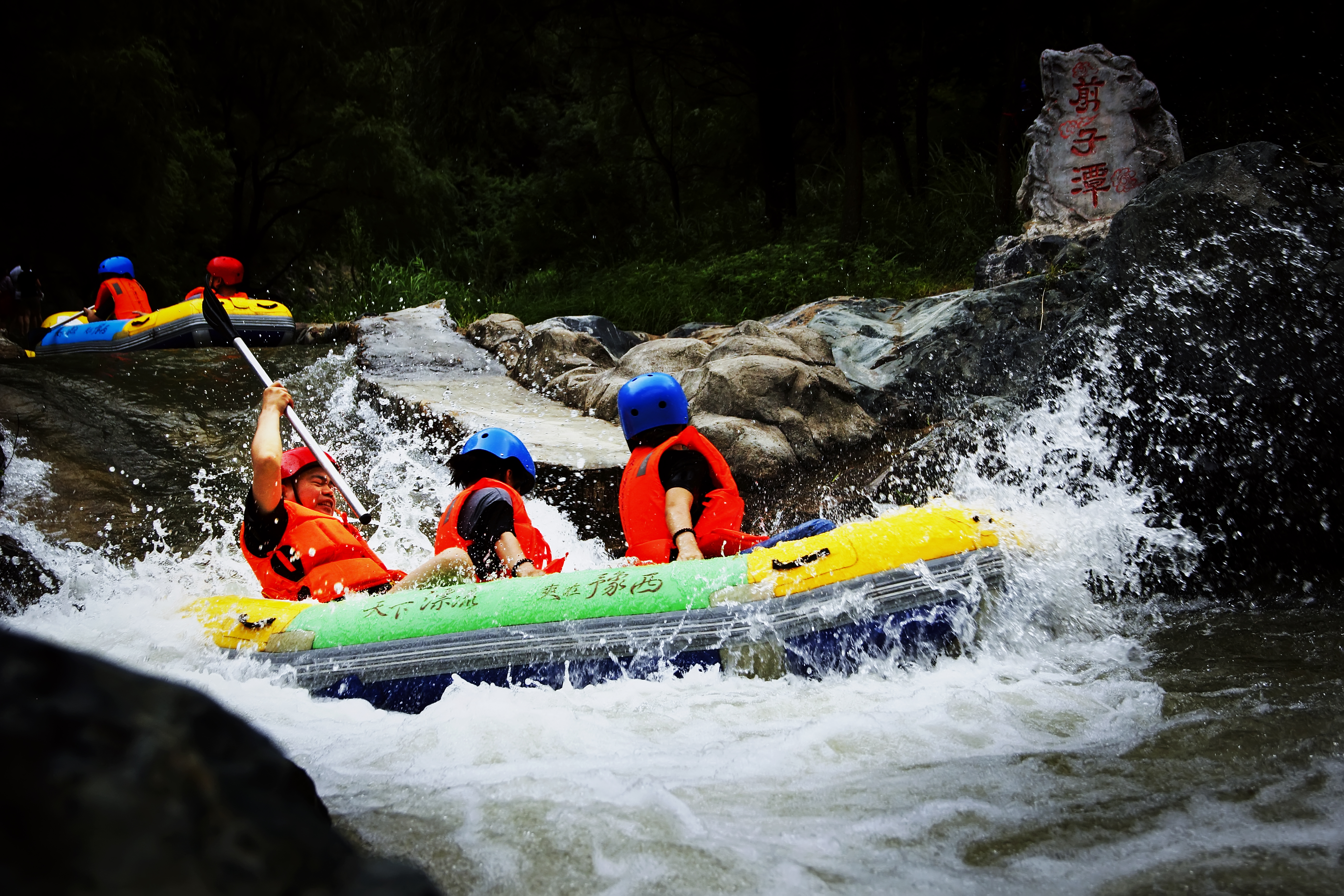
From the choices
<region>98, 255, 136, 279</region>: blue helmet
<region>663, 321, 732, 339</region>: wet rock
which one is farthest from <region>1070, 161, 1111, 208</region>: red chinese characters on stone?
<region>98, 255, 136, 279</region>: blue helmet

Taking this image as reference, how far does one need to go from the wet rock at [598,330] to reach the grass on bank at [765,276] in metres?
1.13

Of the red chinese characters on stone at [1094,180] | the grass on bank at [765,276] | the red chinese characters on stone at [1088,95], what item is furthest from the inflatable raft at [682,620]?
the grass on bank at [765,276]

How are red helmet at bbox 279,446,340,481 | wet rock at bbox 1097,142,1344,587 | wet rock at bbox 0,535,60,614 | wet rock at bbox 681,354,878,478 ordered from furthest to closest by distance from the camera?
wet rock at bbox 681,354,878,478 < wet rock at bbox 0,535,60,614 < wet rock at bbox 1097,142,1344,587 < red helmet at bbox 279,446,340,481

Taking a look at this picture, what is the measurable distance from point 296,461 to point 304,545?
51 cm

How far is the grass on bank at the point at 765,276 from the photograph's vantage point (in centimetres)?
1123

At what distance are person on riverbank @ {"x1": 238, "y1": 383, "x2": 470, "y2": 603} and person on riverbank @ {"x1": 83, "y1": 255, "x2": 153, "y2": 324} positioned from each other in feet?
26.4

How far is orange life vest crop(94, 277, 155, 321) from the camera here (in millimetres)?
11008

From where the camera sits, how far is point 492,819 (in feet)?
8.03

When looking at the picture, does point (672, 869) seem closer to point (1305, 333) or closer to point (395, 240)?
point (1305, 333)

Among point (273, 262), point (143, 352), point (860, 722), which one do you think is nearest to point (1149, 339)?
point (860, 722)

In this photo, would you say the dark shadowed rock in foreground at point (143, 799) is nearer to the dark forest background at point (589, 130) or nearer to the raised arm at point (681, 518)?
the raised arm at point (681, 518)

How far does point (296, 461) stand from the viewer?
441cm

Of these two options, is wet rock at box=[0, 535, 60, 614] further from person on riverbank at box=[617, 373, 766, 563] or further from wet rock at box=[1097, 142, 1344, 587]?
wet rock at box=[1097, 142, 1344, 587]

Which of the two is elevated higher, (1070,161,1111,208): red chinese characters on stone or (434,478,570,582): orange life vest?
(1070,161,1111,208): red chinese characters on stone
